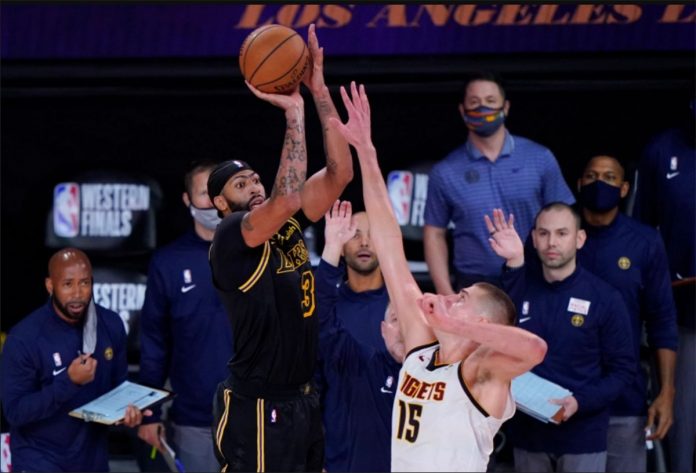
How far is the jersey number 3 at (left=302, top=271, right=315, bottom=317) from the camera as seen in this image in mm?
6332

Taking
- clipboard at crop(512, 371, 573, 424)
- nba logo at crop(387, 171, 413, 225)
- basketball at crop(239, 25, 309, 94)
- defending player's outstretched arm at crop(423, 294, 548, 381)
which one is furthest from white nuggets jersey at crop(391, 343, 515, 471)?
nba logo at crop(387, 171, 413, 225)

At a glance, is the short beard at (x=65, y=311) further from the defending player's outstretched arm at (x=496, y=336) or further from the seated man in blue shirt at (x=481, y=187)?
the defending player's outstretched arm at (x=496, y=336)

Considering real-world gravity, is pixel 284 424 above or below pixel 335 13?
below

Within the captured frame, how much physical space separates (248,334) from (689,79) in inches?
151

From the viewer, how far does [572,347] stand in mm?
7773

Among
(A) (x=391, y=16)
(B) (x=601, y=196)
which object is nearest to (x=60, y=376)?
(A) (x=391, y=16)

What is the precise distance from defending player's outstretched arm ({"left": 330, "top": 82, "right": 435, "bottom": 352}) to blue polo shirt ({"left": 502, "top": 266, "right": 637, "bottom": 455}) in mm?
A: 2061

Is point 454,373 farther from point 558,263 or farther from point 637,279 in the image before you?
point 637,279

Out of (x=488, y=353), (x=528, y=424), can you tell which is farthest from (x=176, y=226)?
(x=488, y=353)

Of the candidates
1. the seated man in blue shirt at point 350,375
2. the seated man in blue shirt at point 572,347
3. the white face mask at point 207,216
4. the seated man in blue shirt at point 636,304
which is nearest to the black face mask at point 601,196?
the seated man in blue shirt at point 636,304

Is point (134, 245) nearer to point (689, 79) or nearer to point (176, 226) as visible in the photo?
point (176, 226)

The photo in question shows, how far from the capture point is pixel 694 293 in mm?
8391

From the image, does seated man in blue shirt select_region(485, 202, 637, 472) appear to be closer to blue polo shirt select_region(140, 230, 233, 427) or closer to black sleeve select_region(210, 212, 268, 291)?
blue polo shirt select_region(140, 230, 233, 427)

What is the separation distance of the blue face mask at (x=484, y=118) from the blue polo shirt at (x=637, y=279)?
814 millimetres
